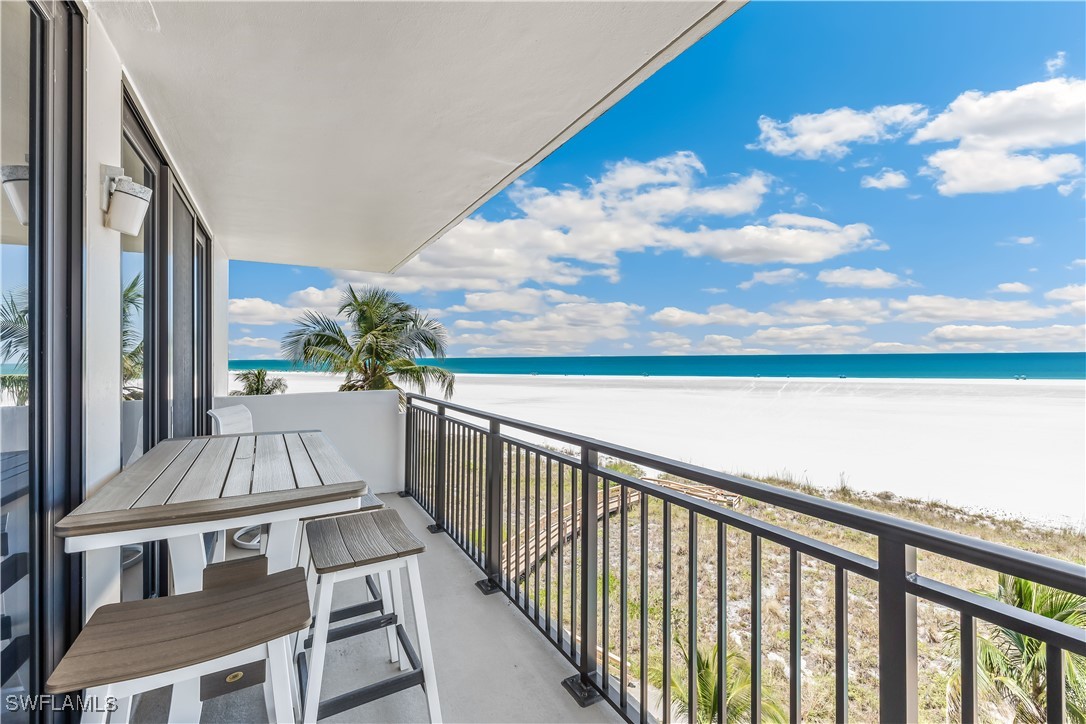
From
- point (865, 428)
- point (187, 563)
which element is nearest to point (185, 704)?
point (187, 563)

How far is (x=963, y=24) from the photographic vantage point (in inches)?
612

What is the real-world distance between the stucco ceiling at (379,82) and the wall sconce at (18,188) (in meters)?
0.74

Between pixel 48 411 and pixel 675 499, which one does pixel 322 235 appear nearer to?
pixel 48 411

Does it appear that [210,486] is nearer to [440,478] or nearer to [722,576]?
[722,576]

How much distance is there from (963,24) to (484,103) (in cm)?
2169

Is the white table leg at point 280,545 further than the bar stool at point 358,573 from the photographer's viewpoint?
Yes

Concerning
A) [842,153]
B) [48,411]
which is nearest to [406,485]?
[48,411]

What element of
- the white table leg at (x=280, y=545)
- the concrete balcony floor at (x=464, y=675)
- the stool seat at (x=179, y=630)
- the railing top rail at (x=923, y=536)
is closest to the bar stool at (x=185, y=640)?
the stool seat at (x=179, y=630)

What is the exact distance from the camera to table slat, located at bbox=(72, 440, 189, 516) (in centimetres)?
121

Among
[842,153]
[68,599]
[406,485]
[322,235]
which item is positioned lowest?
[406,485]

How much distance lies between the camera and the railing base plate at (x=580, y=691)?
5.67 feet

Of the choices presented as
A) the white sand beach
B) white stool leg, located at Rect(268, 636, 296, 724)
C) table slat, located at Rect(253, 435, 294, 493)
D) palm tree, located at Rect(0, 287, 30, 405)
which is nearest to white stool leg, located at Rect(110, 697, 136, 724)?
white stool leg, located at Rect(268, 636, 296, 724)

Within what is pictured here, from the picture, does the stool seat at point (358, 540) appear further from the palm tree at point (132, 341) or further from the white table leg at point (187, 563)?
the palm tree at point (132, 341)

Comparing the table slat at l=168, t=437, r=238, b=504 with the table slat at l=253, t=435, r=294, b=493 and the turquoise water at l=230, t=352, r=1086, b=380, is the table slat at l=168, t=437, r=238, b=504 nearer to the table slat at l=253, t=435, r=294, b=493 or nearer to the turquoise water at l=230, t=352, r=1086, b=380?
the table slat at l=253, t=435, r=294, b=493
